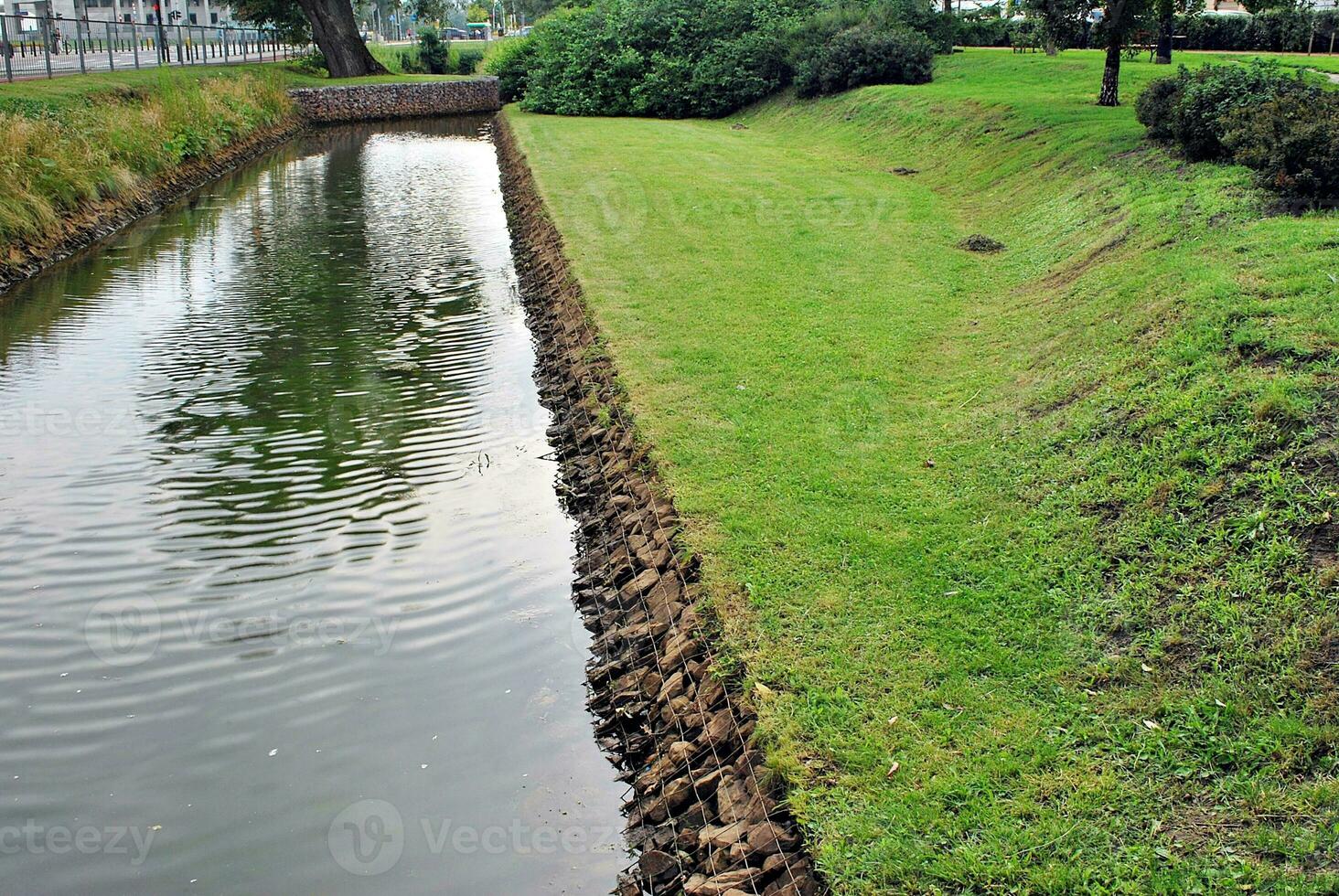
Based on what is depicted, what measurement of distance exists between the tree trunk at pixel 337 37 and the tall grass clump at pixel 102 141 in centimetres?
1629

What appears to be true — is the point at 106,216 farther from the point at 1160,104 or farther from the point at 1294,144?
the point at 1294,144

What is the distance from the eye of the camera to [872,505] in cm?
726

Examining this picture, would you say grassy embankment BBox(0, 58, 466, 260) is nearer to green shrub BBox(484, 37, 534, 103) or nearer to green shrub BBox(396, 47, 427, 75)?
green shrub BBox(484, 37, 534, 103)

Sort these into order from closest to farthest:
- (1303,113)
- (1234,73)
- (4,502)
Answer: (4,502) → (1303,113) → (1234,73)

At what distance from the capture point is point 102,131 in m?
21.2

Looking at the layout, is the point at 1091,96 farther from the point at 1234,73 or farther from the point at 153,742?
the point at 153,742

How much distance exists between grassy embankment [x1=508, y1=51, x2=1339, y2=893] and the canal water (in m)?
1.33

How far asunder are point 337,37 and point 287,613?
4770 centimetres

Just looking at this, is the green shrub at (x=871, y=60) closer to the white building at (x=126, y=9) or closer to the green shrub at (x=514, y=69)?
the green shrub at (x=514, y=69)

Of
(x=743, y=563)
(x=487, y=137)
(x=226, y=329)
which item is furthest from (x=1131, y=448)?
(x=487, y=137)

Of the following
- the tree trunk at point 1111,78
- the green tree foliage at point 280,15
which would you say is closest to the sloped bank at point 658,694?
the tree trunk at point 1111,78

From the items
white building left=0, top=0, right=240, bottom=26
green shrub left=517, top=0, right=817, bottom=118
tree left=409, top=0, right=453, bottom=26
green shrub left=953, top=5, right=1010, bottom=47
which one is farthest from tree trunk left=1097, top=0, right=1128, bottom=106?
white building left=0, top=0, right=240, bottom=26

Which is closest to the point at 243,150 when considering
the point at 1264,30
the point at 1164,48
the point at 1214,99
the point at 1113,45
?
the point at 1113,45

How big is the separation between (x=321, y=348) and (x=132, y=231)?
901cm
